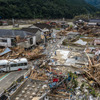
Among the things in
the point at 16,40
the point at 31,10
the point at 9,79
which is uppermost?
the point at 31,10

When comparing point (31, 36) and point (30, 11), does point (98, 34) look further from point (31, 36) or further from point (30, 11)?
point (30, 11)

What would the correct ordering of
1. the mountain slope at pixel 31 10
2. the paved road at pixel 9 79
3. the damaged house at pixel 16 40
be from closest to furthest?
the paved road at pixel 9 79
the damaged house at pixel 16 40
the mountain slope at pixel 31 10

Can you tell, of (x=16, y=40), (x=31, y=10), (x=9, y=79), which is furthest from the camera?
(x=31, y=10)

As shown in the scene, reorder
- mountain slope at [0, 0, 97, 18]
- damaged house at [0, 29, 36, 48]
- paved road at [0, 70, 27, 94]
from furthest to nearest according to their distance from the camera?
mountain slope at [0, 0, 97, 18], damaged house at [0, 29, 36, 48], paved road at [0, 70, 27, 94]

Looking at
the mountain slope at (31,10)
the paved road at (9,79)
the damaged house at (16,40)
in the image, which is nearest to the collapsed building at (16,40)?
the damaged house at (16,40)

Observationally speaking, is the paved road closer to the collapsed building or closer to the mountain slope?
the collapsed building

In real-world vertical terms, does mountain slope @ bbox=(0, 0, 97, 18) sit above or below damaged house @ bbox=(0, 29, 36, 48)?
above

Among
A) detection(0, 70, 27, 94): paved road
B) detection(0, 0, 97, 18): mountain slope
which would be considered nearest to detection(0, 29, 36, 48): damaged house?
detection(0, 70, 27, 94): paved road

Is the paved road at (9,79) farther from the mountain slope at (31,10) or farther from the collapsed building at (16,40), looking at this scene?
the mountain slope at (31,10)

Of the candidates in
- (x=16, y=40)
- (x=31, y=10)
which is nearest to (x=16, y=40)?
(x=16, y=40)

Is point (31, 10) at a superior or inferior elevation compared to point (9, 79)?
superior

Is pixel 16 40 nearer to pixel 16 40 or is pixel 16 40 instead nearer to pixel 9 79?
pixel 16 40
